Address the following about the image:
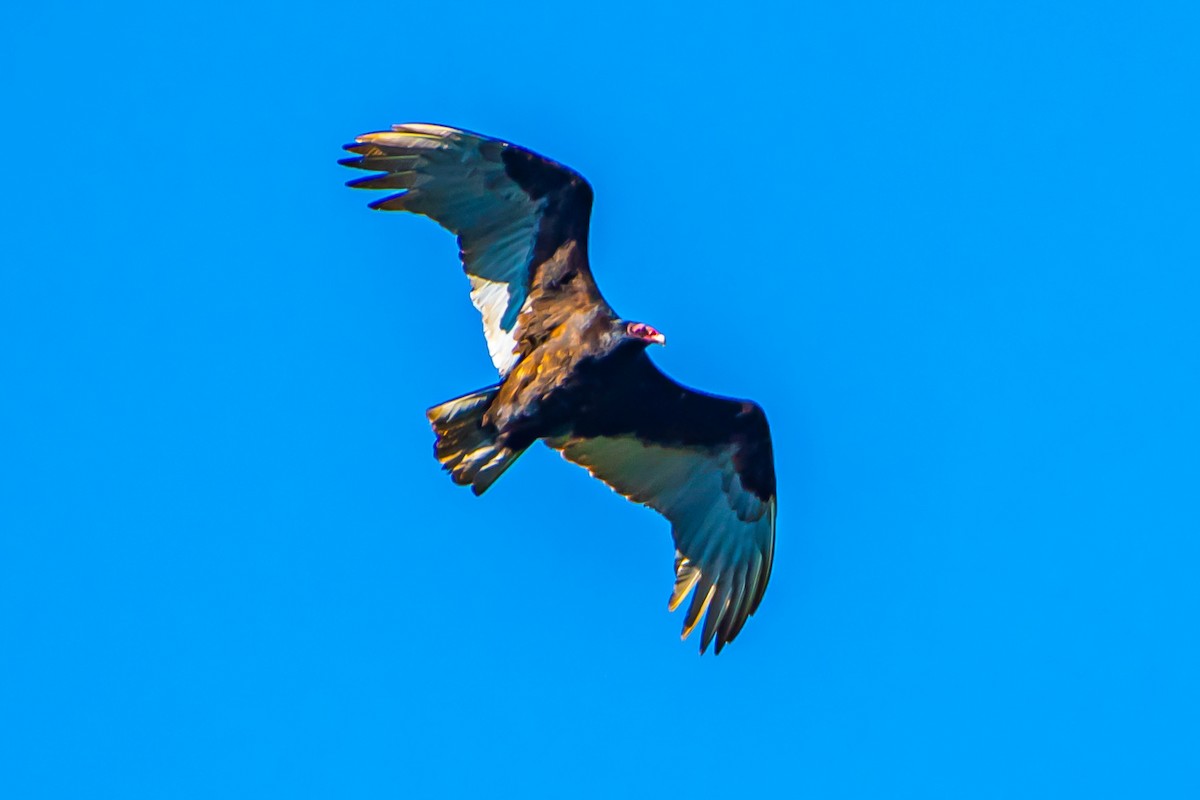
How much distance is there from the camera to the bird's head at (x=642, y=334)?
11.2 m

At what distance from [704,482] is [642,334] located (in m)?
1.62

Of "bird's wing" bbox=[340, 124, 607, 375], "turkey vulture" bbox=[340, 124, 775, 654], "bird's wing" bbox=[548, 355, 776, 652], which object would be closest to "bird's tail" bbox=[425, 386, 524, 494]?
"turkey vulture" bbox=[340, 124, 775, 654]

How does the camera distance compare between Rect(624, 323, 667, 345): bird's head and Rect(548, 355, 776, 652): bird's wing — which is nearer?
Rect(624, 323, 667, 345): bird's head

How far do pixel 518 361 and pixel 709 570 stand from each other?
189cm

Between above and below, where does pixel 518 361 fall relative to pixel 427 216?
below

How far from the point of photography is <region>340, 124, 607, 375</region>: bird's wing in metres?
11.9

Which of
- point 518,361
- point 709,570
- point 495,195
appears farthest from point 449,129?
point 709,570

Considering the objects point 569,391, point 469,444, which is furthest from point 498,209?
point 469,444

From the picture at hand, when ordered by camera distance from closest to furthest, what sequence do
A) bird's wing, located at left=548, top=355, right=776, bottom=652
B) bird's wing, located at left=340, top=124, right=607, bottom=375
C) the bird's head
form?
the bird's head < bird's wing, located at left=340, top=124, right=607, bottom=375 < bird's wing, located at left=548, top=355, right=776, bottom=652

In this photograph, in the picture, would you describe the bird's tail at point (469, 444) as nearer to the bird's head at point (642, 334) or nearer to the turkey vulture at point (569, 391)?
the turkey vulture at point (569, 391)

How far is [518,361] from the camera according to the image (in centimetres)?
1179

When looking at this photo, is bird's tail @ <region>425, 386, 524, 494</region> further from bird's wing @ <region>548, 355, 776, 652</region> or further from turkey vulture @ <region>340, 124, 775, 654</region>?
bird's wing @ <region>548, 355, 776, 652</region>

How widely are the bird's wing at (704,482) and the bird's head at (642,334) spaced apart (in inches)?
32.0

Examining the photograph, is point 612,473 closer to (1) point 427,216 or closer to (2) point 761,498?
(2) point 761,498
